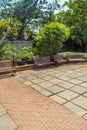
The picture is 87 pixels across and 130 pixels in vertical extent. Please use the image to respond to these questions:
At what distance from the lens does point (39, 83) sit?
286 inches

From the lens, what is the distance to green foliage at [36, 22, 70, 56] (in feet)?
36.2

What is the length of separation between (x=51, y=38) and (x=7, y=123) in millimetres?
7774

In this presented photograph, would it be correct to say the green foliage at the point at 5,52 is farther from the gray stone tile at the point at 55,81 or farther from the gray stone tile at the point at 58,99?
the gray stone tile at the point at 58,99

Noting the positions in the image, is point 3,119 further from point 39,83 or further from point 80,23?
point 80,23

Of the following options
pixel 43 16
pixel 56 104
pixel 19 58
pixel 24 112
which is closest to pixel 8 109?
pixel 24 112

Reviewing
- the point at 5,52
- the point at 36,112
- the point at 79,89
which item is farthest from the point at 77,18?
the point at 36,112

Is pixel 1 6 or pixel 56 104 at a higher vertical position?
pixel 1 6

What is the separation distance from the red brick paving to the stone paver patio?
28 cm

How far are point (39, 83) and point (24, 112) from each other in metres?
2.73

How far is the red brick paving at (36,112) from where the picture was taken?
156 inches

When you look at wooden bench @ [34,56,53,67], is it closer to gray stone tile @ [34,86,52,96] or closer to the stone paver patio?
the stone paver patio

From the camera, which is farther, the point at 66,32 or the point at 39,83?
the point at 66,32

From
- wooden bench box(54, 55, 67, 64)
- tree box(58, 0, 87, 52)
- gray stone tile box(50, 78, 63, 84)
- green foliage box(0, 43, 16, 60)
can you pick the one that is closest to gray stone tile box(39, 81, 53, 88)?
gray stone tile box(50, 78, 63, 84)

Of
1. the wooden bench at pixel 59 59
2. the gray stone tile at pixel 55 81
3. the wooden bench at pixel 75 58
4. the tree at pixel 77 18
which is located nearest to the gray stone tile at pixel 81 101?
the gray stone tile at pixel 55 81
